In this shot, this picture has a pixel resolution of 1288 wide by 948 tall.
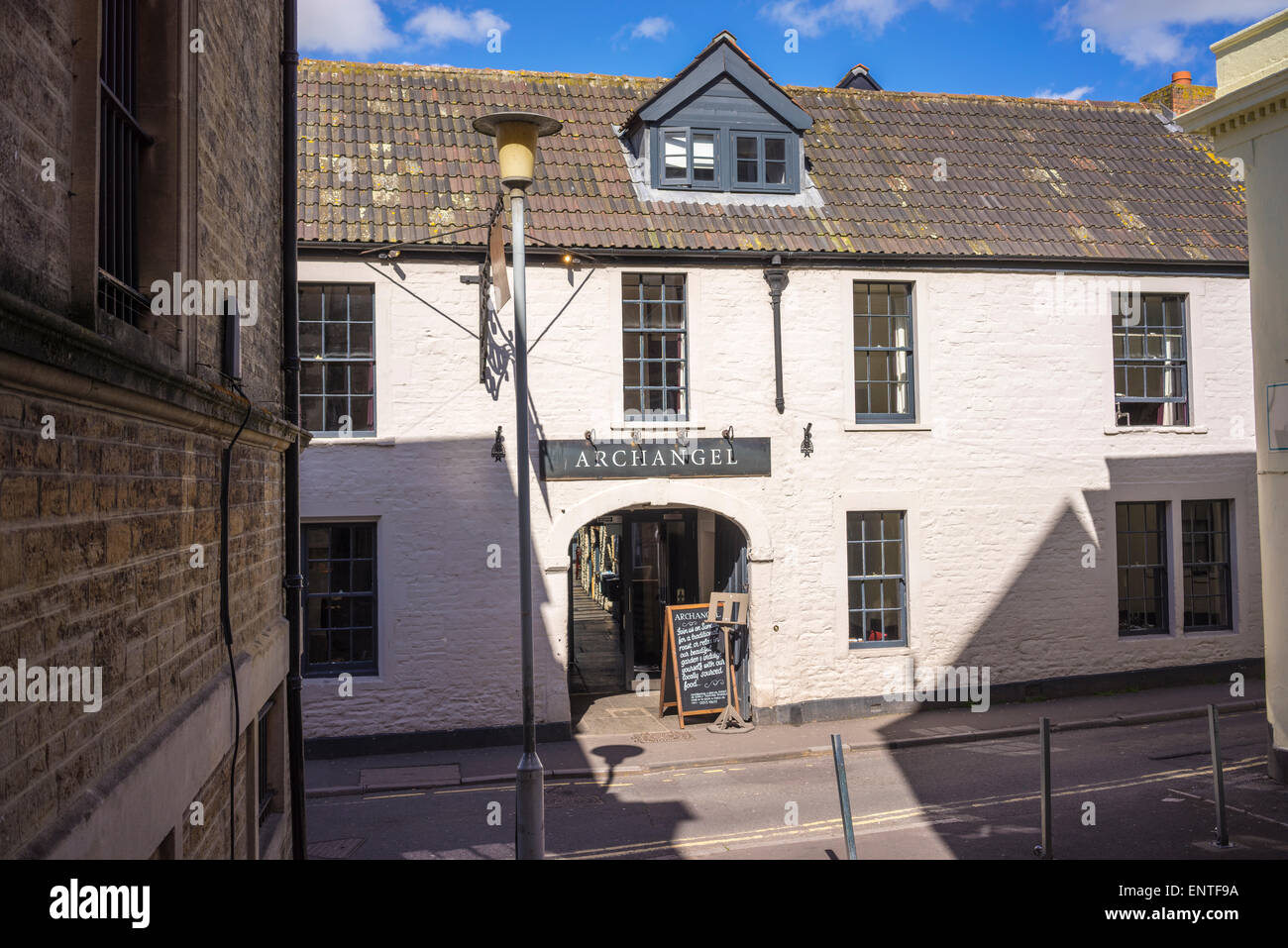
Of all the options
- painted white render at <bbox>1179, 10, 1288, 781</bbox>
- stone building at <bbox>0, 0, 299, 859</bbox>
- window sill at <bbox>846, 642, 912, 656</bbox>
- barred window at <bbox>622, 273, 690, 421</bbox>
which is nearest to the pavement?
window sill at <bbox>846, 642, 912, 656</bbox>

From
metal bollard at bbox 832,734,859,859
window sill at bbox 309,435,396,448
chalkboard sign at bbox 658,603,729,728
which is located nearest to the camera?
metal bollard at bbox 832,734,859,859

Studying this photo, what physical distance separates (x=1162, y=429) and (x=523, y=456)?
44.0 ft

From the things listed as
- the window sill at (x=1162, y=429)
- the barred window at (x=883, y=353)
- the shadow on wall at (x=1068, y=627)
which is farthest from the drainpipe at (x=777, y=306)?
the window sill at (x=1162, y=429)

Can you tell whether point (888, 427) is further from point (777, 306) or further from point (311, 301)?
point (311, 301)

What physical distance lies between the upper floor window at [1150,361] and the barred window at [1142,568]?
1557mm

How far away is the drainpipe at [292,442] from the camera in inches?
328

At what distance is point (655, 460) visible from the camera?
15984mm

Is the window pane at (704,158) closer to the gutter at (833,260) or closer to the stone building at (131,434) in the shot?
the gutter at (833,260)

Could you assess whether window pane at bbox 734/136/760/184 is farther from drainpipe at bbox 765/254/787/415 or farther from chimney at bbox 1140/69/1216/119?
chimney at bbox 1140/69/1216/119

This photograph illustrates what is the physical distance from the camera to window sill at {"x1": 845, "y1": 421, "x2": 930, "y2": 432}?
661 inches

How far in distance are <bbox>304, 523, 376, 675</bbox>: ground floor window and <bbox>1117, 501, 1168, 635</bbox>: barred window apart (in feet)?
40.5

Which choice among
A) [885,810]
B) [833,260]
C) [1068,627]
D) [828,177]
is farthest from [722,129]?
[885,810]

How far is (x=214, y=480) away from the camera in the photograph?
17.8 ft
